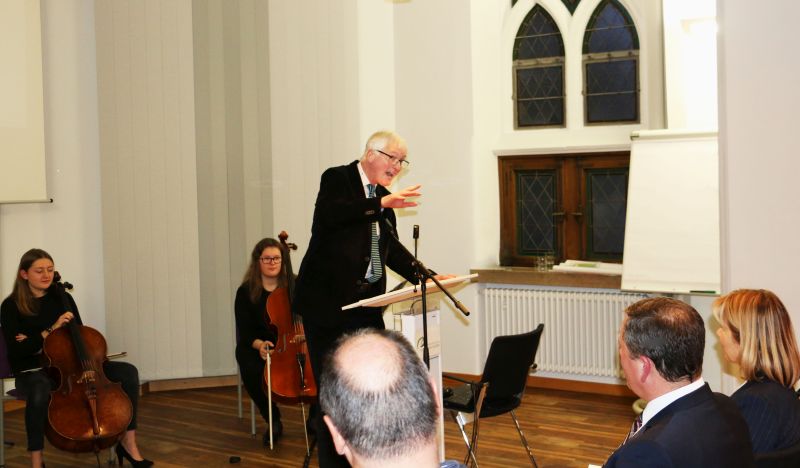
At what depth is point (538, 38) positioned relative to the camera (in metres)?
6.79

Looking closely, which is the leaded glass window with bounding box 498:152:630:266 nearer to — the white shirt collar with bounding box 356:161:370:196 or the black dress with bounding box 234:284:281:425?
the black dress with bounding box 234:284:281:425

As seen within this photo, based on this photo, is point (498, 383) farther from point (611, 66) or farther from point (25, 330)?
point (611, 66)

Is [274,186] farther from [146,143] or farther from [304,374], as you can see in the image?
[304,374]

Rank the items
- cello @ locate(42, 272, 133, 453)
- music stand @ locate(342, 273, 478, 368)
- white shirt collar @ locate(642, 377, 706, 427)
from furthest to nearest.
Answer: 1. cello @ locate(42, 272, 133, 453)
2. music stand @ locate(342, 273, 478, 368)
3. white shirt collar @ locate(642, 377, 706, 427)

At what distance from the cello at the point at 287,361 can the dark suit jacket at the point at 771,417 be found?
2814mm

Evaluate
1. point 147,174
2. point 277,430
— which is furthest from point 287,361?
point 147,174

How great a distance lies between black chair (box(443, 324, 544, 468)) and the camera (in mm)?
3977

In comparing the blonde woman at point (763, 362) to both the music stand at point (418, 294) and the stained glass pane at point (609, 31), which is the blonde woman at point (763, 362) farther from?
the stained glass pane at point (609, 31)

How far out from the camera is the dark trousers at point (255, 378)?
5234 millimetres

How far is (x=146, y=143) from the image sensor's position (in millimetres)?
6641

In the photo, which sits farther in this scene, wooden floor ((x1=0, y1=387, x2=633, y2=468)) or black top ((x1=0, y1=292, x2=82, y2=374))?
wooden floor ((x1=0, y1=387, x2=633, y2=468))

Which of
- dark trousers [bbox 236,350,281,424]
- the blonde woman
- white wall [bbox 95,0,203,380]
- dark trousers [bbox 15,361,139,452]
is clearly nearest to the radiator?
dark trousers [bbox 236,350,281,424]

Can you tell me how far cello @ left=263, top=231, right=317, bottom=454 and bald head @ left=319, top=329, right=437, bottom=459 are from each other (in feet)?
11.2

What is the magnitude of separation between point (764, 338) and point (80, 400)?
3.30 meters
